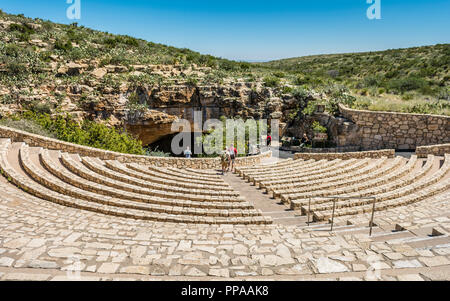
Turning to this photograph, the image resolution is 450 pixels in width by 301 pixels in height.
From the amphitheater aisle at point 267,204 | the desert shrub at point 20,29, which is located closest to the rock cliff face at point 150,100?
the desert shrub at point 20,29

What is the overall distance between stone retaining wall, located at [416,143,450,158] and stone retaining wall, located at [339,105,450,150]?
112 inches

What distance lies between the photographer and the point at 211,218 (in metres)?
7.77

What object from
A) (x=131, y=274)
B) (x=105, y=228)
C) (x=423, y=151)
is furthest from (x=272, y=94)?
(x=131, y=274)

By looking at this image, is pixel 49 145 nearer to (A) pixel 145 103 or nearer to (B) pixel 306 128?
(A) pixel 145 103

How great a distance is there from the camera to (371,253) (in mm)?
4633

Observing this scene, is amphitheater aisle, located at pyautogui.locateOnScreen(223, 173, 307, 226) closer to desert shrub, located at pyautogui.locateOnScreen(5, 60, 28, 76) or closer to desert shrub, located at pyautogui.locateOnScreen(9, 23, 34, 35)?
desert shrub, located at pyautogui.locateOnScreen(5, 60, 28, 76)

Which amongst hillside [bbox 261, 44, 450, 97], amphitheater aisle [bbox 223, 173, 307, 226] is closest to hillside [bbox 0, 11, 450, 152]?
hillside [bbox 261, 44, 450, 97]

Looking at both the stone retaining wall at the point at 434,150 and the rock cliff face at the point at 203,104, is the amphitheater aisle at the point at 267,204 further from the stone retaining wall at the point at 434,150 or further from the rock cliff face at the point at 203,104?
the rock cliff face at the point at 203,104

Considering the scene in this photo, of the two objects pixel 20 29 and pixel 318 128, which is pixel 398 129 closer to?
pixel 318 128

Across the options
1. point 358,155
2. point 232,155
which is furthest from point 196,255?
point 358,155

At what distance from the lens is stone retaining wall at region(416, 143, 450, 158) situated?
13.1 meters

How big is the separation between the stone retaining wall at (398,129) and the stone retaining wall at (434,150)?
2.84 m

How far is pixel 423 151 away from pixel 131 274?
1491 cm

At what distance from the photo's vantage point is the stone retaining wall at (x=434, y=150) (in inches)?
514
